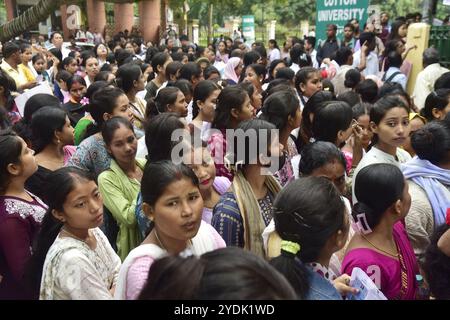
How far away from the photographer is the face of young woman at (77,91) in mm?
5160

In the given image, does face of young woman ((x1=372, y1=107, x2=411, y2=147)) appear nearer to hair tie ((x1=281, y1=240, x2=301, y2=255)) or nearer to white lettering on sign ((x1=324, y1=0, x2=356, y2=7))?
hair tie ((x1=281, y1=240, x2=301, y2=255))

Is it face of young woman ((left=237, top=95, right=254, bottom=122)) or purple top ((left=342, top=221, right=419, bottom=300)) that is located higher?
face of young woman ((left=237, top=95, right=254, bottom=122))

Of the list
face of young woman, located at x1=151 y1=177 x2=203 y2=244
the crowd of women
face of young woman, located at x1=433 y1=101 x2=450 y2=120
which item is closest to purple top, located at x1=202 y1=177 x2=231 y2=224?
the crowd of women

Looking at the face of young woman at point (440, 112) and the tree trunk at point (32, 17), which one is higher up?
the tree trunk at point (32, 17)

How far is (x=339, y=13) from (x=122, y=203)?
825cm

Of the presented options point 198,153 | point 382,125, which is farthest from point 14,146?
point 382,125

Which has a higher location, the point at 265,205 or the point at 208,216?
the point at 265,205

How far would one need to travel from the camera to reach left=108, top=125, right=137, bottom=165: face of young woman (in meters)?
2.95

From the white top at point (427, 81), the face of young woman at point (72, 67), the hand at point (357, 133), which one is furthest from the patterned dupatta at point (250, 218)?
the face of young woman at point (72, 67)

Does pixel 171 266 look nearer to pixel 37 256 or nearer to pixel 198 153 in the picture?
pixel 37 256

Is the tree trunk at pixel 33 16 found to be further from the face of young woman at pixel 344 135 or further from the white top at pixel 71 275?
the white top at pixel 71 275

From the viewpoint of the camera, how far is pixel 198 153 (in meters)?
2.67
